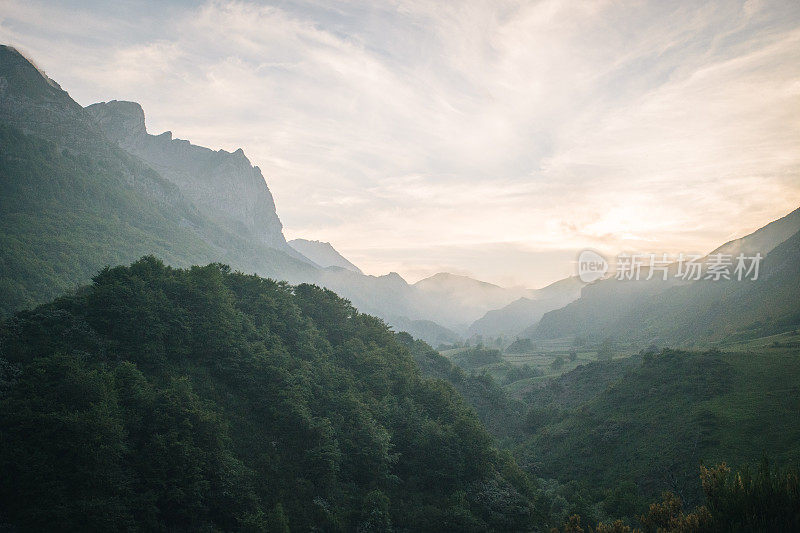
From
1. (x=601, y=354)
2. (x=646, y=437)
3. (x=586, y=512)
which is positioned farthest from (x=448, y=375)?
(x=601, y=354)

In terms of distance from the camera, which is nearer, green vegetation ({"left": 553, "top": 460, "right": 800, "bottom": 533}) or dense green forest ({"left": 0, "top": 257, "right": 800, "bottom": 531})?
green vegetation ({"left": 553, "top": 460, "right": 800, "bottom": 533})

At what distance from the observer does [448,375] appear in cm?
10581

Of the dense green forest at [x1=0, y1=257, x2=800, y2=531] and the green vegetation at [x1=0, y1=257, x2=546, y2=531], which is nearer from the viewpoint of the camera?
the dense green forest at [x1=0, y1=257, x2=800, y2=531]

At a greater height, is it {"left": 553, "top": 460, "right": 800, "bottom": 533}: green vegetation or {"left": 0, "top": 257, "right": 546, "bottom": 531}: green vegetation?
{"left": 553, "top": 460, "right": 800, "bottom": 533}: green vegetation

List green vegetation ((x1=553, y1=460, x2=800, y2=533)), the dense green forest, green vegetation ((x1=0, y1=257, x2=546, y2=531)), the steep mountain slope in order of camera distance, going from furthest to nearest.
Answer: the steep mountain slope
green vegetation ((x1=0, y1=257, x2=546, y2=531))
the dense green forest
green vegetation ((x1=553, y1=460, x2=800, y2=533))

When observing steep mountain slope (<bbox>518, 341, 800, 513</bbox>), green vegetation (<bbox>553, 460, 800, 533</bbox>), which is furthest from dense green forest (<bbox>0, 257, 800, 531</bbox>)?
steep mountain slope (<bbox>518, 341, 800, 513</bbox>)

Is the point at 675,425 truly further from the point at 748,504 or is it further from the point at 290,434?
the point at 290,434

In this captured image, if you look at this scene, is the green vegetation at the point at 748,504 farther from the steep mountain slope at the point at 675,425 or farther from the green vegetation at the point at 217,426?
the steep mountain slope at the point at 675,425

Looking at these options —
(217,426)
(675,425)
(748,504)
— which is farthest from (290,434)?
(675,425)

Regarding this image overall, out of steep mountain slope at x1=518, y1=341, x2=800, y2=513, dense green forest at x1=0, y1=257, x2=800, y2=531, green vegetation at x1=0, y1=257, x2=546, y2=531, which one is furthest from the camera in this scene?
steep mountain slope at x1=518, y1=341, x2=800, y2=513

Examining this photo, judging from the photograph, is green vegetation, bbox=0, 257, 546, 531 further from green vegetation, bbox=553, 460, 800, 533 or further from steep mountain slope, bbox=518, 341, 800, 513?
green vegetation, bbox=553, 460, 800, 533

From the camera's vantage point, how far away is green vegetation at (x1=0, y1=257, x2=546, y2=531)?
2431 centimetres

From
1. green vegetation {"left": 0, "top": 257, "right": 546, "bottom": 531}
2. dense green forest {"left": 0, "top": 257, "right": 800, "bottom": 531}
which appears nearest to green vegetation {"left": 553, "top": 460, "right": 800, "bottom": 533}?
dense green forest {"left": 0, "top": 257, "right": 800, "bottom": 531}

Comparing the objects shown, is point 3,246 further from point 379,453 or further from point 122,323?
point 379,453
